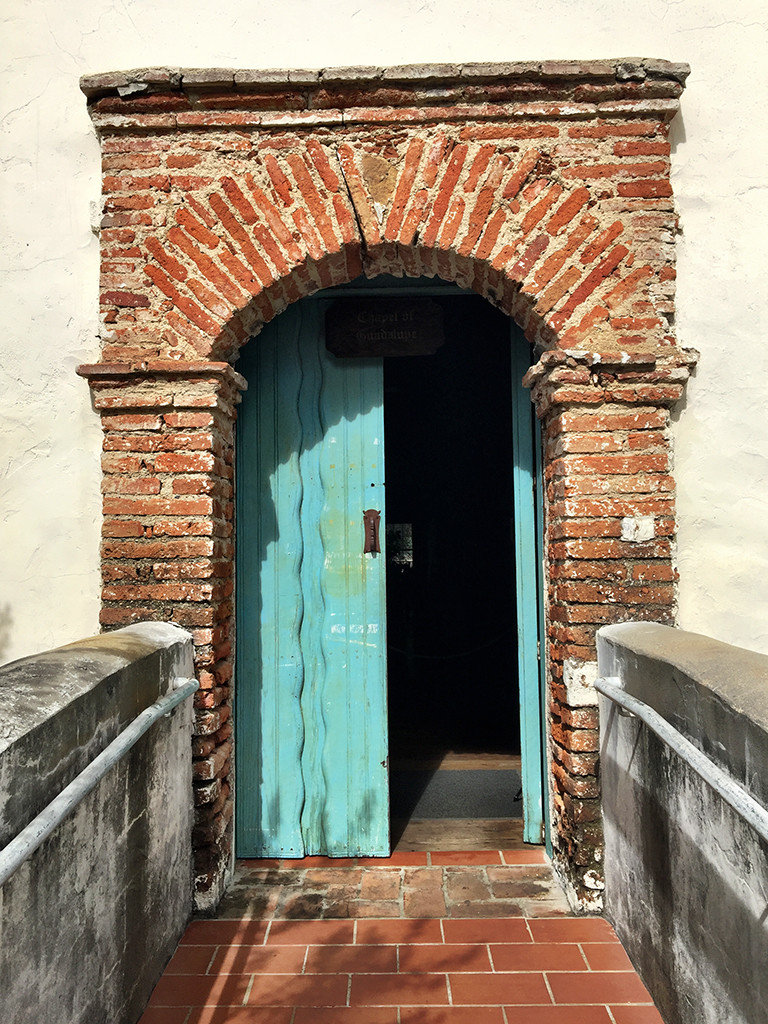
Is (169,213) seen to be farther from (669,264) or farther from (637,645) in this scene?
(637,645)

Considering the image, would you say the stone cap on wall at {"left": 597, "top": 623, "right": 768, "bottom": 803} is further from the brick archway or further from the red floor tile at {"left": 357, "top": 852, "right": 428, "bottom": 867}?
the red floor tile at {"left": 357, "top": 852, "right": 428, "bottom": 867}

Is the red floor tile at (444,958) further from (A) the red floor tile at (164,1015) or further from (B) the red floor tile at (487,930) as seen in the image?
(A) the red floor tile at (164,1015)

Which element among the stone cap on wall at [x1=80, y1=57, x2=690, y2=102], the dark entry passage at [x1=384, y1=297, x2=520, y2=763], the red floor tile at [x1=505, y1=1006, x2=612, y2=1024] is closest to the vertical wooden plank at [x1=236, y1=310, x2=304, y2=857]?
the stone cap on wall at [x1=80, y1=57, x2=690, y2=102]

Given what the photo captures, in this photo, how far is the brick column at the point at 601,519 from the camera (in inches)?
113

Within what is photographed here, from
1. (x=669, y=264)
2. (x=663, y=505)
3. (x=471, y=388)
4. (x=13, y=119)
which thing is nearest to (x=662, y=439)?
(x=663, y=505)

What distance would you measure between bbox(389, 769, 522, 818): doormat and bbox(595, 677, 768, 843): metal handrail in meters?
1.74

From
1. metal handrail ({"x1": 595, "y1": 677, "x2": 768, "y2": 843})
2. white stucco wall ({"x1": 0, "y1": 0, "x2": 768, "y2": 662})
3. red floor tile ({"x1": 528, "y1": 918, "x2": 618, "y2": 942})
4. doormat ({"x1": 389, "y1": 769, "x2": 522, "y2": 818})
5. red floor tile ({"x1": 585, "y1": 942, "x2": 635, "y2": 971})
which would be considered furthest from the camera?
doormat ({"x1": 389, "y1": 769, "x2": 522, "y2": 818})

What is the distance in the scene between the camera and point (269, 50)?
3125 mm

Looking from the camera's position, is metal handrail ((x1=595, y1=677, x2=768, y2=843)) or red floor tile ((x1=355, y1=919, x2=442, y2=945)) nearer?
metal handrail ((x1=595, y1=677, x2=768, y2=843))

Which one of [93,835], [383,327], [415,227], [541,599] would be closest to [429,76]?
[415,227]

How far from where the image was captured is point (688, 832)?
196cm

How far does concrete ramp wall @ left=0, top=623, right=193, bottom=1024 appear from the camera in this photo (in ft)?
4.98

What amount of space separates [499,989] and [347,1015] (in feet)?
1.70

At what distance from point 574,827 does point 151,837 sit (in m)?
1.68
